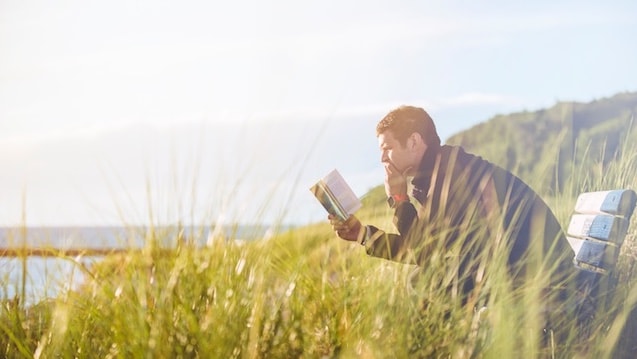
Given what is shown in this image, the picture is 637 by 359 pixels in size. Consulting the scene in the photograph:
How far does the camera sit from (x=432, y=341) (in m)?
3.14

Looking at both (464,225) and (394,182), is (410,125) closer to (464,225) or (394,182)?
(394,182)

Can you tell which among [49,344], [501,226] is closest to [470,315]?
[501,226]

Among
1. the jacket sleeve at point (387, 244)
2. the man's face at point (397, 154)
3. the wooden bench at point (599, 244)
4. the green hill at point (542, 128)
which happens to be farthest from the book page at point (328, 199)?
the green hill at point (542, 128)

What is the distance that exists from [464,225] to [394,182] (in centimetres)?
66

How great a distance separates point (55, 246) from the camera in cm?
327

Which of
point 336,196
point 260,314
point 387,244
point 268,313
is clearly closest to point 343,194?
point 336,196

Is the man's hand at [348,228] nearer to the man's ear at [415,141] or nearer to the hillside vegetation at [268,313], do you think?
the hillside vegetation at [268,313]

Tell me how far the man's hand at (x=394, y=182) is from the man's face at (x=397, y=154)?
10 cm

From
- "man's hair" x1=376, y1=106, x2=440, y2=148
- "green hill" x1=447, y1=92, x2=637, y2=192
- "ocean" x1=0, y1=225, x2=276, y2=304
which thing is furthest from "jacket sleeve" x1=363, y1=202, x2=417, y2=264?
"green hill" x1=447, y1=92, x2=637, y2=192

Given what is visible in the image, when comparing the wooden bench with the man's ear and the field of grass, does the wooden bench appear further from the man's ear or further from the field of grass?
the man's ear

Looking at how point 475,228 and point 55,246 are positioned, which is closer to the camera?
point 55,246

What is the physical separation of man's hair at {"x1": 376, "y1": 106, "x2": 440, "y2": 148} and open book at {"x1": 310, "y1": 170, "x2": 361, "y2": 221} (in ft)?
1.18

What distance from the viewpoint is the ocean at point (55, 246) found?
300cm

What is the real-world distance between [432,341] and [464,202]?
719 mm
